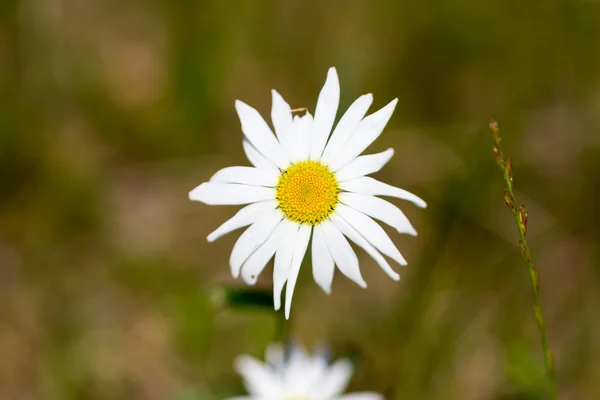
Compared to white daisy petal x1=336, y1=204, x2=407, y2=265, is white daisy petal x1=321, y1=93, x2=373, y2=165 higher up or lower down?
higher up

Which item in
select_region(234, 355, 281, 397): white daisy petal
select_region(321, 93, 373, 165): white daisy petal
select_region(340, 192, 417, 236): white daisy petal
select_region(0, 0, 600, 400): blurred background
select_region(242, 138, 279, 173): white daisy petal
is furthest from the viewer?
select_region(0, 0, 600, 400): blurred background

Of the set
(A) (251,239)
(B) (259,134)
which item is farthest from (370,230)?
(B) (259,134)

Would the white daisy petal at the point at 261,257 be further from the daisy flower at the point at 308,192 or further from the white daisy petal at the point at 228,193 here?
the white daisy petal at the point at 228,193

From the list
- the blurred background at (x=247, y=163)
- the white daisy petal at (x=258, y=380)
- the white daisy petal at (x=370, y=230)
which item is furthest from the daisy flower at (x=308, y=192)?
the blurred background at (x=247, y=163)

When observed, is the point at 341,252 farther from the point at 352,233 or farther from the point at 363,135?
the point at 363,135

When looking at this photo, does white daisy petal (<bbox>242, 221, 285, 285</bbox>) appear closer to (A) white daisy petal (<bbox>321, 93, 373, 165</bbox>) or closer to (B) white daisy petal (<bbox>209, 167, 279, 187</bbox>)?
(B) white daisy petal (<bbox>209, 167, 279, 187</bbox>)

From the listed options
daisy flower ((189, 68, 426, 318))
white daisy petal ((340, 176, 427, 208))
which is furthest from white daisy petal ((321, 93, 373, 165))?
white daisy petal ((340, 176, 427, 208))

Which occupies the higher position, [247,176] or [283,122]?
[283,122]

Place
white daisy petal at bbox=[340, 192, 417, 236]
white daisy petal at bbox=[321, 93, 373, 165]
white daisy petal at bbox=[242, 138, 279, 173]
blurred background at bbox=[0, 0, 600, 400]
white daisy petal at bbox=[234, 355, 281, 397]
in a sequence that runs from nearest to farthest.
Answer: white daisy petal at bbox=[340, 192, 417, 236] → white daisy petal at bbox=[321, 93, 373, 165] → white daisy petal at bbox=[242, 138, 279, 173] → white daisy petal at bbox=[234, 355, 281, 397] → blurred background at bbox=[0, 0, 600, 400]
